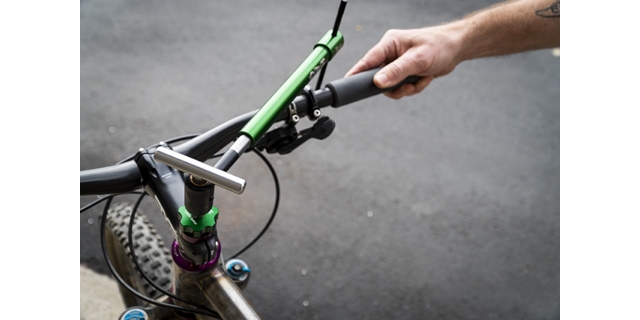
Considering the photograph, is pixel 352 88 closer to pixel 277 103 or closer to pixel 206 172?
pixel 277 103

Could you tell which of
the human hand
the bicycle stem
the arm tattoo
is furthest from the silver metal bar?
the arm tattoo

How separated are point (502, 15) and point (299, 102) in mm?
736

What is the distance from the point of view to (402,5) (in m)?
3.44

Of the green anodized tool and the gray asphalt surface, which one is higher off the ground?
the green anodized tool

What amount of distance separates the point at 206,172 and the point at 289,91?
203 mm

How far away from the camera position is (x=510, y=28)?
129cm

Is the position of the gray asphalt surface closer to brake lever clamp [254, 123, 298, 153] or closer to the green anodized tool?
brake lever clamp [254, 123, 298, 153]

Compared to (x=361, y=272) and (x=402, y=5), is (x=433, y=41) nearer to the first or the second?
(x=361, y=272)

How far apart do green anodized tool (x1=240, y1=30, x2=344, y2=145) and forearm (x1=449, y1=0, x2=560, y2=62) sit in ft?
2.00

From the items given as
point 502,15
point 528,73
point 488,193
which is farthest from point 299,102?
point 528,73

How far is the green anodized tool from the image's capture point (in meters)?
0.58

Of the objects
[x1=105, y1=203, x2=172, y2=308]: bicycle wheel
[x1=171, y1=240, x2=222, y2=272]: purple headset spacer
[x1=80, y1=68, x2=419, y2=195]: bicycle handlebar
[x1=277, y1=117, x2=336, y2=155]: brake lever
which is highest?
[x1=80, y1=68, x2=419, y2=195]: bicycle handlebar

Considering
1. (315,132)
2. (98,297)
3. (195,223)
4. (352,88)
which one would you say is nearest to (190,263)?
(195,223)

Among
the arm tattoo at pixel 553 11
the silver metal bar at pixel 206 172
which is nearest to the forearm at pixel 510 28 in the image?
the arm tattoo at pixel 553 11
